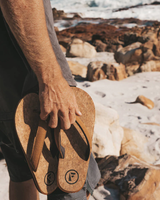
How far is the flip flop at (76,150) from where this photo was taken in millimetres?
855

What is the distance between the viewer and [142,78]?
203 inches

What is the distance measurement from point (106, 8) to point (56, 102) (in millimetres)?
28389

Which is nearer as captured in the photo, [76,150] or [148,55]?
[76,150]

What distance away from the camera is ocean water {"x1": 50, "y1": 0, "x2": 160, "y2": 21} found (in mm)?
23042

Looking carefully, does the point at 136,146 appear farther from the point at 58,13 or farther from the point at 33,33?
the point at 58,13

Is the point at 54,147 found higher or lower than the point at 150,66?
higher

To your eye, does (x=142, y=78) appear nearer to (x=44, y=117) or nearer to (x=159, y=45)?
(x=159, y=45)

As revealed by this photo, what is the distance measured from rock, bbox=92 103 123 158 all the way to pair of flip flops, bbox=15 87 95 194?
3.76 feet

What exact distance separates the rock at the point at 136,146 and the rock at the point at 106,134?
0.13m

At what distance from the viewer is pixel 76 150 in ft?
3.03

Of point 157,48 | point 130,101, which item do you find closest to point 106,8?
point 157,48

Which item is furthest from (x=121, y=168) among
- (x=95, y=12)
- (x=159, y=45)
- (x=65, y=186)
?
(x=95, y=12)

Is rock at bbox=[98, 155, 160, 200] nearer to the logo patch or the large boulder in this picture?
the logo patch

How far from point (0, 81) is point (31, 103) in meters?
0.19
